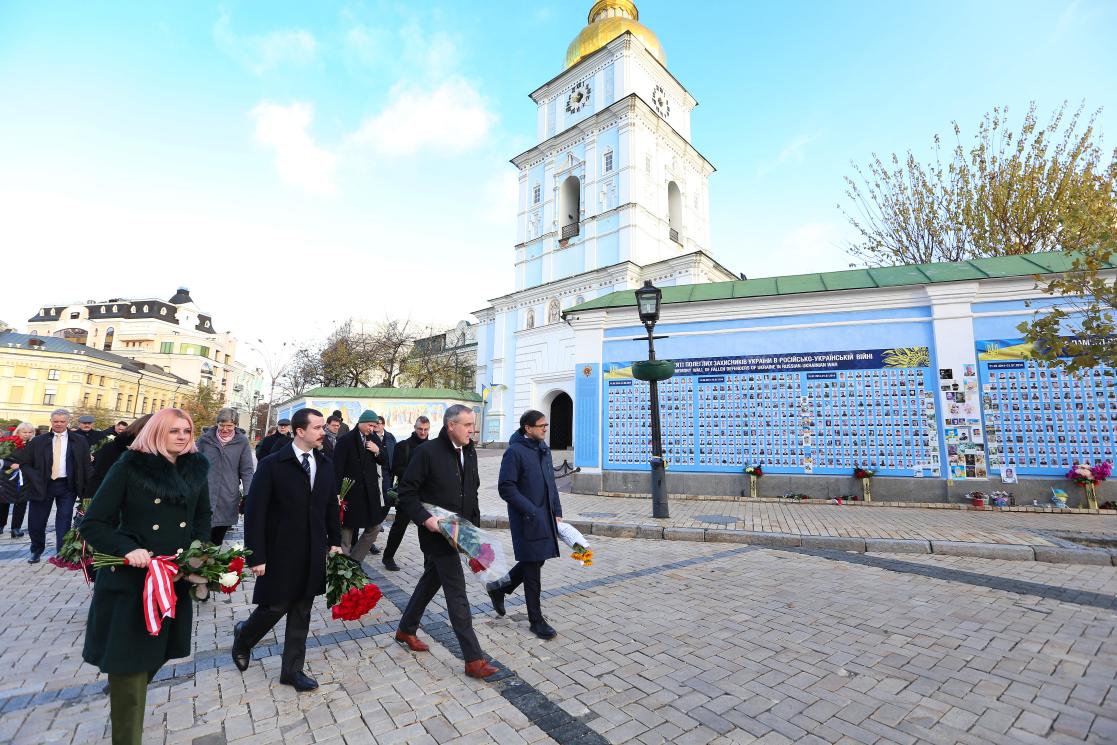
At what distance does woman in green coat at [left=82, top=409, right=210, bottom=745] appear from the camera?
2428 mm

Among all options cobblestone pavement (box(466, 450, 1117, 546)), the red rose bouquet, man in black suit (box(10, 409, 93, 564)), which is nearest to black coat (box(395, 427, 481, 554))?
the red rose bouquet

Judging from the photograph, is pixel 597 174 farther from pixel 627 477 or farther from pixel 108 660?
pixel 108 660

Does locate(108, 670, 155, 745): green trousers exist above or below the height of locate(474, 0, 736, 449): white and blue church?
below

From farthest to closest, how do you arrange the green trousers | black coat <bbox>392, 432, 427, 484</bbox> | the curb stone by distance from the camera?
black coat <bbox>392, 432, 427, 484</bbox> → the curb stone → the green trousers

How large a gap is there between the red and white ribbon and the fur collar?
1.12ft

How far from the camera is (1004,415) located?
10.0 m

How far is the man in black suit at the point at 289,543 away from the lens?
3299 millimetres

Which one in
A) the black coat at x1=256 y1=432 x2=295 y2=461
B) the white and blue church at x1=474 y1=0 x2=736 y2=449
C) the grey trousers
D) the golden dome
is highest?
the golden dome

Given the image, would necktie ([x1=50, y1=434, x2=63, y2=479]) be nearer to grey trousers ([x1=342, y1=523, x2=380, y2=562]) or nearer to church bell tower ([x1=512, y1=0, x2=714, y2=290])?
grey trousers ([x1=342, y1=523, x2=380, y2=562])

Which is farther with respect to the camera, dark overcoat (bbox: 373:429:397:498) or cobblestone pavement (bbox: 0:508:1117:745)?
dark overcoat (bbox: 373:429:397:498)

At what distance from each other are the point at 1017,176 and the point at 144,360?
9797cm

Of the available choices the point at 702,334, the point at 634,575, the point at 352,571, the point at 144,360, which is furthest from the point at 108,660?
the point at 144,360

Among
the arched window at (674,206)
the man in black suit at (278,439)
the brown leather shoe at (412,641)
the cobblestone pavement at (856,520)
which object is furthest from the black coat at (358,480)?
the arched window at (674,206)

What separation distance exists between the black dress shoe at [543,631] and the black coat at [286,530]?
1.74 metres
